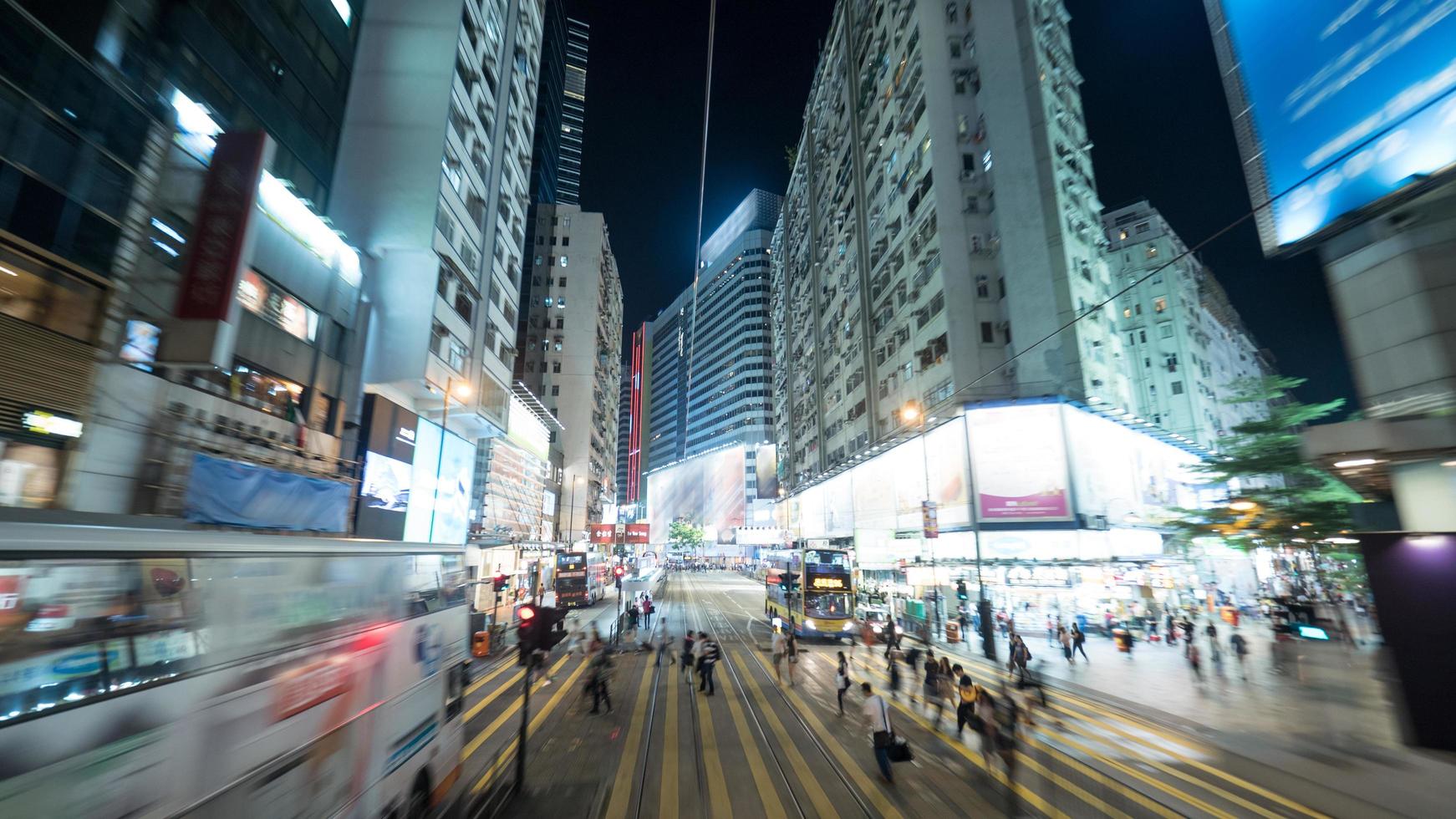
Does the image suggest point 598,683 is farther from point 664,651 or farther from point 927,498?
point 927,498

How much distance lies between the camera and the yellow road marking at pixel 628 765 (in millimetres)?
8633

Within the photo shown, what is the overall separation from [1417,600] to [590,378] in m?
62.0

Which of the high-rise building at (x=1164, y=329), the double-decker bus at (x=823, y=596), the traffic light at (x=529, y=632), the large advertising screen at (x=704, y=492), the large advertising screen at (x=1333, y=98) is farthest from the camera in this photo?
the large advertising screen at (x=704, y=492)

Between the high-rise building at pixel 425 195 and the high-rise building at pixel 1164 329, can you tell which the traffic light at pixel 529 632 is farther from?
the high-rise building at pixel 1164 329

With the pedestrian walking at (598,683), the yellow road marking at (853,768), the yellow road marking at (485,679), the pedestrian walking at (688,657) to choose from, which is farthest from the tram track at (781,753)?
the yellow road marking at (485,679)

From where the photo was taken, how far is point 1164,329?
5828cm

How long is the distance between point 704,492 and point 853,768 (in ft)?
365

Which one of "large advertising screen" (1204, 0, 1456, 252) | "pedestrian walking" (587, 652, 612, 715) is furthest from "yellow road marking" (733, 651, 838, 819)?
"large advertising screen" (1204, 0, 1456, 252)

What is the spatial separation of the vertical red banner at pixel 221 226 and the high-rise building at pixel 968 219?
24908mm

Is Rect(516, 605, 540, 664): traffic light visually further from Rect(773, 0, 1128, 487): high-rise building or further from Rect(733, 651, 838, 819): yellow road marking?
Rect(773, 0, 1128, 487): high-rise building

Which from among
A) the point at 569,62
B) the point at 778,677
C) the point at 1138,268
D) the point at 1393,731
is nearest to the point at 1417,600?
the point at 1393,731

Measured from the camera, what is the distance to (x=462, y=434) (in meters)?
31.1

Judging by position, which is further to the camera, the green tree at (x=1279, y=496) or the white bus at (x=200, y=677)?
the green tree at (x=1279, y=496)

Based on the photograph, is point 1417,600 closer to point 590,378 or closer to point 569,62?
point 590,378
